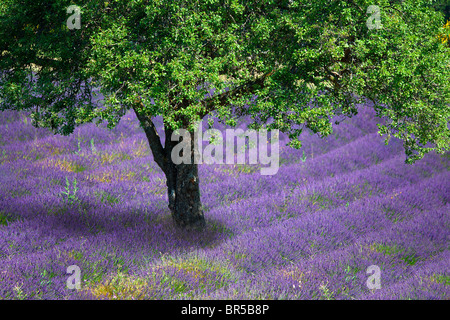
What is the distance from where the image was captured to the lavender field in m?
7.46

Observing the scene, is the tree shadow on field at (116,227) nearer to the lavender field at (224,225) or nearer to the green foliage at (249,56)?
the lavender field at (224,225)

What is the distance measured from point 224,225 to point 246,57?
13.0ft

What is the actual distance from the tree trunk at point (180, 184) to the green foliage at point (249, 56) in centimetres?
198

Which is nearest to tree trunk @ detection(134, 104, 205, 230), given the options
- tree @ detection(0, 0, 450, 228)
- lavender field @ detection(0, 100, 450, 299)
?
lavender field @ detection(0, 100, 450, 299)

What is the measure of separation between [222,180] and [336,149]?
15.7 ft

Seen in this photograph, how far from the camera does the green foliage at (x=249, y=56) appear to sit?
7.01m

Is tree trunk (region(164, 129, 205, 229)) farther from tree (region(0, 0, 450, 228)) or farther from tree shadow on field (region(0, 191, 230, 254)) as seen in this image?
tree (region(0, 0, 450, 228))

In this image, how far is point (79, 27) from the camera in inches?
304

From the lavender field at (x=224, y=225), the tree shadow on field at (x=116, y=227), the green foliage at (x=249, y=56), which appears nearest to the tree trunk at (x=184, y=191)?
the tree shadow on field at (x=116, y=227)

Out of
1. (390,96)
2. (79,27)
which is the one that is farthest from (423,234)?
(79,27)

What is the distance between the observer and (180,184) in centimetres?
963

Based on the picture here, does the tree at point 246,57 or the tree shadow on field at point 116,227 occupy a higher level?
the tree at point 246,57

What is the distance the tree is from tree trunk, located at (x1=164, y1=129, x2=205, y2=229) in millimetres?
1879

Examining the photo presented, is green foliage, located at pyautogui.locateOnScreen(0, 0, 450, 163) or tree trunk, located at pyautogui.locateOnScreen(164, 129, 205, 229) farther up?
green foliage, located at pyautogui.locateOnScreen(0, 0, 450, 163)
